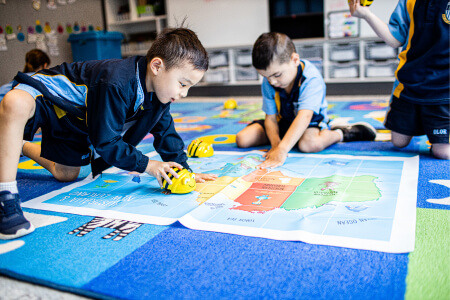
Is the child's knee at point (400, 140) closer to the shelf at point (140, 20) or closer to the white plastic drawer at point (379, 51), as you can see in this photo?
the white plastic drawer at point (379, 51)

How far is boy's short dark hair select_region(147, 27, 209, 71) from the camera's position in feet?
3.10

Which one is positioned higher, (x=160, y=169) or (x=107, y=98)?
(x=107, y=98)

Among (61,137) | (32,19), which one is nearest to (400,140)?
(61,137)

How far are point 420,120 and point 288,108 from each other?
1.45 feet

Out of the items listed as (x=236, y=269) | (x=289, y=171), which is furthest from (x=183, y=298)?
(x=289, y=171)

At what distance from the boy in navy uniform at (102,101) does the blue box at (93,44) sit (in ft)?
9.13

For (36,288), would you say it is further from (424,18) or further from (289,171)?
(424,18)

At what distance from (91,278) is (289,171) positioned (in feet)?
2.26

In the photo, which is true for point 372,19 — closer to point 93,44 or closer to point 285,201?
point 285,201

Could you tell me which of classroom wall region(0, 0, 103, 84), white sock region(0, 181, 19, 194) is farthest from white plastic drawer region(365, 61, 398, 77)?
white sock region(0, 181, 19, 194)

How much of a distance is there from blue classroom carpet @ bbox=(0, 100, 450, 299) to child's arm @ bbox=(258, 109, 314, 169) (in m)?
0.45

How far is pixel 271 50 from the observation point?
51.4 inches

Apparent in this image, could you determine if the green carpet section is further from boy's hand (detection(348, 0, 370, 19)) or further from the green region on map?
boy's hand (detection(348, 0, 370, 19))

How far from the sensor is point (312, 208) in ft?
2.93
